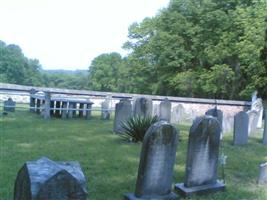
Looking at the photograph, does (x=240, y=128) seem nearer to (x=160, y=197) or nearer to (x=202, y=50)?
(x=160, y=197)

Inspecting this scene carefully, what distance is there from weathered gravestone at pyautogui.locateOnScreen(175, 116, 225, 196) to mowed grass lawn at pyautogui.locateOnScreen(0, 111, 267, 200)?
24 cm

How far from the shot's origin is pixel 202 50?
34.0 m

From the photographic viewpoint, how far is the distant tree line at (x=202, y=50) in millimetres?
27938

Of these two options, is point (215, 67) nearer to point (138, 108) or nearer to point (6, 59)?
point (138, 108)

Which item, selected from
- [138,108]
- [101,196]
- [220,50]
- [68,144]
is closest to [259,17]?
[220,50]

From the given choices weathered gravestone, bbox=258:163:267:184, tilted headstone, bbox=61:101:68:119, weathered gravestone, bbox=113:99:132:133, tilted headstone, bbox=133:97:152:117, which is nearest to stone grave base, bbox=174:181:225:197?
weathered gravestone, bbox=258:163:267:184

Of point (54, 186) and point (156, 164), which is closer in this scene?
point (54, 186)

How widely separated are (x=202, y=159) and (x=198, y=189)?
490 mm

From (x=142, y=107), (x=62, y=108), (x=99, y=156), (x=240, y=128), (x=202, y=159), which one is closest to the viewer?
(x=202, y=159)

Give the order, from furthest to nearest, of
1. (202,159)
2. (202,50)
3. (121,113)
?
(202,50), (121,113), (202,159)

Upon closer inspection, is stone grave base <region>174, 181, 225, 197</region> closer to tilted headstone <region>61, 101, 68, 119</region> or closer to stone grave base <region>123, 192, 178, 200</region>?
stone grave base <region>123, 192, 178, 200</region>

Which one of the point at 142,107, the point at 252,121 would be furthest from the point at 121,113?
the point at 252,121

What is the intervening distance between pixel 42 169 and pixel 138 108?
9371 millimetres

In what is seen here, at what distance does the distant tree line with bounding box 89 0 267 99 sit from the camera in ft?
91.7
